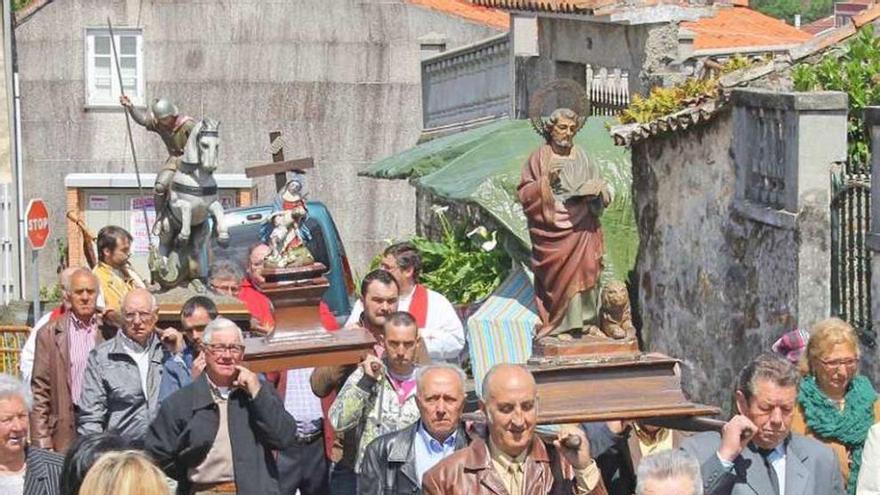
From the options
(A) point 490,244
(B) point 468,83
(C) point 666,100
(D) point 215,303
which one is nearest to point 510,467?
(D) point 215,303

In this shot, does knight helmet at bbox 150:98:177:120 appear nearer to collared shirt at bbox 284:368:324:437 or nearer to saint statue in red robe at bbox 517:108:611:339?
collared shirt at bbox 284:368:324:437

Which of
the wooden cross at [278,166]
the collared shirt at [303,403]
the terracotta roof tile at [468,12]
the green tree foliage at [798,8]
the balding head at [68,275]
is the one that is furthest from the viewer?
the green tree foliage at [798,8]

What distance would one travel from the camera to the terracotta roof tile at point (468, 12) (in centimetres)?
3631

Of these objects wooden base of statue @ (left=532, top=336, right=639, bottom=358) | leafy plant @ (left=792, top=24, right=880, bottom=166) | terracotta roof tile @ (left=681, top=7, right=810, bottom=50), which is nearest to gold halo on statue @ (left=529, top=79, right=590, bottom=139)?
wooden base of statue @ (left=532, top=336, right=639, bottom=358)

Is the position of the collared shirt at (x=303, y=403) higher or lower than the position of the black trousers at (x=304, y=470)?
higher

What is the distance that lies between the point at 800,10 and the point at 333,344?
6816 centimetres

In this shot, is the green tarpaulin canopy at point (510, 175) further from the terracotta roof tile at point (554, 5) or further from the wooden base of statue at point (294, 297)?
the wooden base of statue at point (294, 297)

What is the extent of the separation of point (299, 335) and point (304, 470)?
821mm

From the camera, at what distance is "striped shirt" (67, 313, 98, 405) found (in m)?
12.7

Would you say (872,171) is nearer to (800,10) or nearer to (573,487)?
(573,487)

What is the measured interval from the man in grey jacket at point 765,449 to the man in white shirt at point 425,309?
3640mm

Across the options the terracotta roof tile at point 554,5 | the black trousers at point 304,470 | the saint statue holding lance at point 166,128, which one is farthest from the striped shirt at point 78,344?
the terracotta roof tile at point 554,5

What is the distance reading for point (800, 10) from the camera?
78000 mm

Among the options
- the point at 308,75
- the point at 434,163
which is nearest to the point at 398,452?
the point at 434,163
